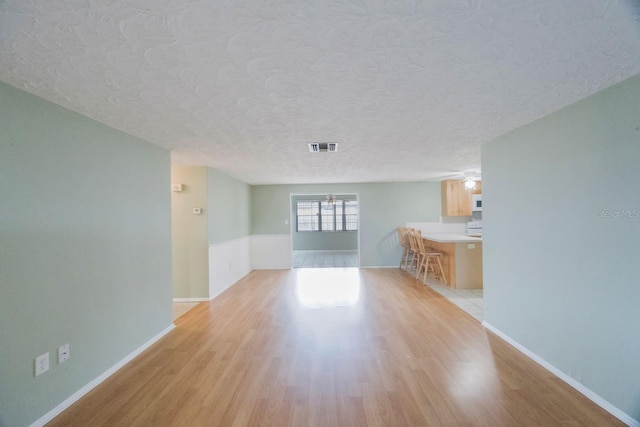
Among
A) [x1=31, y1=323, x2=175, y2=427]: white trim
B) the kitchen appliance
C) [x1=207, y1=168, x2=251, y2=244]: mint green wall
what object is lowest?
[x1=31, y1=323, x2=175, y2=427]: white trim

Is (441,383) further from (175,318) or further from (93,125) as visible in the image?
(93,125)

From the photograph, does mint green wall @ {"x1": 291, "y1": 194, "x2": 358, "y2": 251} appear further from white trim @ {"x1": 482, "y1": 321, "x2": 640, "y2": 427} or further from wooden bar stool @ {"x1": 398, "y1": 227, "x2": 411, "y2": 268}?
white trim @ {"x1": 482, "y1": 321, "x2": 640, "y2": 427}

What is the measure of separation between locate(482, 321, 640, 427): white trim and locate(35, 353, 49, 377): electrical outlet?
149 inches

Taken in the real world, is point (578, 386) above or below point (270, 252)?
below

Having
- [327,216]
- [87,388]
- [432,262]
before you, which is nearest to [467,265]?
[432,262]

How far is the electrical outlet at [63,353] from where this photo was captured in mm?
1826

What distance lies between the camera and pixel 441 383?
207cm

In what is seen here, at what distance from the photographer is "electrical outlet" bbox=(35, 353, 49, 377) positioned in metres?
1.68

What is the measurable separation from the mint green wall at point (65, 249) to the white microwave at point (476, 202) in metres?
6.46

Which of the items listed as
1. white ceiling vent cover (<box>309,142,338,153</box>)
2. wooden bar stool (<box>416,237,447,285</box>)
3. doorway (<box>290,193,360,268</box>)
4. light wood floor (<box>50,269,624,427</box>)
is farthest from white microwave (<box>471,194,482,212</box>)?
doorway (<box>290,193,360,268</box>)

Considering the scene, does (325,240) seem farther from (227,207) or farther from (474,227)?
(227,207)

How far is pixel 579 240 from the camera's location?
1.96 m

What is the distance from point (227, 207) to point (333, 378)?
3.83 meters

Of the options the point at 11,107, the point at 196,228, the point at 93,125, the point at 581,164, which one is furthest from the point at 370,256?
the point at 11,107
